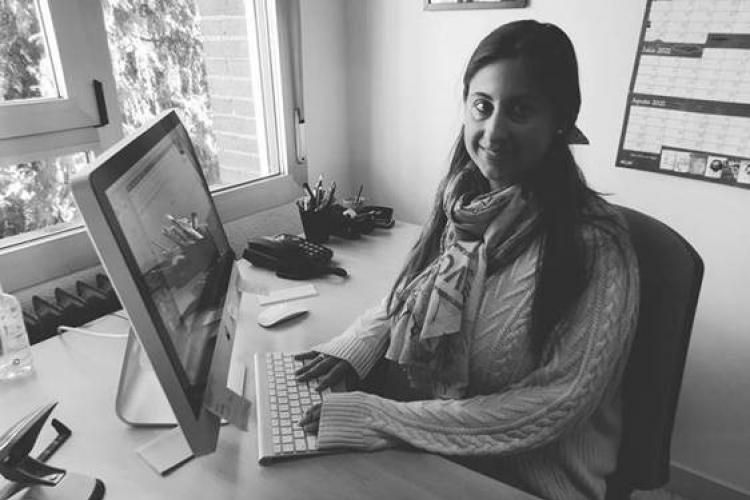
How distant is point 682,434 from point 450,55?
1.48 meters

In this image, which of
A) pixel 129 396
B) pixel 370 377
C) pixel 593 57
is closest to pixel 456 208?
pixel 370 377

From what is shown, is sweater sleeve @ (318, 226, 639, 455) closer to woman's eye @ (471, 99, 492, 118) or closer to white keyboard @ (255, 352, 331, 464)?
white keyboard @ (255, 352, 331, 464)

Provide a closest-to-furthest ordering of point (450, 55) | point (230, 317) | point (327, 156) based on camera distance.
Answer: point (230, 317)
point (450, 55)
point (327, 156)

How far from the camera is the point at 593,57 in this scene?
150cm

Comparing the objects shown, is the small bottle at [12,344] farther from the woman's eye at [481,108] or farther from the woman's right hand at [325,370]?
the woman's eye at [481,108]

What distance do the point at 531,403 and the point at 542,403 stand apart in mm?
16

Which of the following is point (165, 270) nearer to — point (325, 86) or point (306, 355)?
point (306, 355)

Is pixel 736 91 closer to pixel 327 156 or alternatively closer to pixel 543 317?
pixel 543 317

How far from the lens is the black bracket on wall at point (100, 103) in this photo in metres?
1.32

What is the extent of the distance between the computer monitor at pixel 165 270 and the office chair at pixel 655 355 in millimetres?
675

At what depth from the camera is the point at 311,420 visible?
80 cm

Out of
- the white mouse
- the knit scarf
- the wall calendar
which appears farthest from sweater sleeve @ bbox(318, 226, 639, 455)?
the wall calendar

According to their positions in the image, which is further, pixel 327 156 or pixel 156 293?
pixel 327 156

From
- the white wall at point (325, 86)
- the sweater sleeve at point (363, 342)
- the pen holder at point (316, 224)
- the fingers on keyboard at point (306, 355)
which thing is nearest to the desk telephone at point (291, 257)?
the pen holder at point (316, 224)
